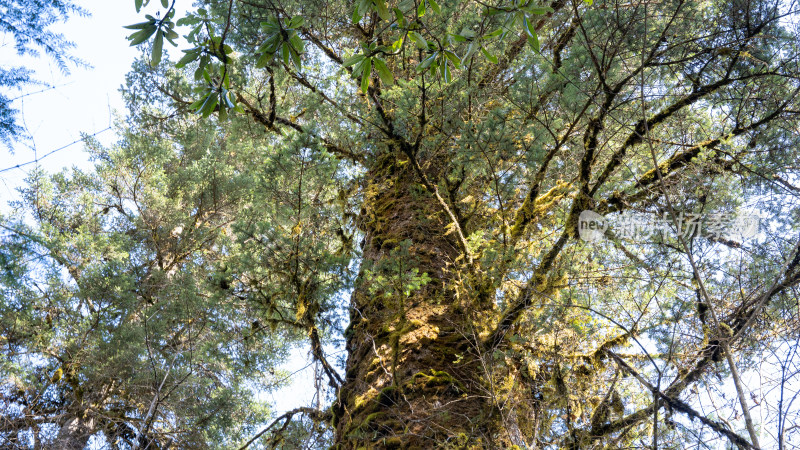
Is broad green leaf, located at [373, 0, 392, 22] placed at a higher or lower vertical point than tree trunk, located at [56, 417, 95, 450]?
lower

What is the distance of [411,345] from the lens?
330cm

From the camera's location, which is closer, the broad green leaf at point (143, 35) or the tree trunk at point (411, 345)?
the broad green leaf at point (143, 35)

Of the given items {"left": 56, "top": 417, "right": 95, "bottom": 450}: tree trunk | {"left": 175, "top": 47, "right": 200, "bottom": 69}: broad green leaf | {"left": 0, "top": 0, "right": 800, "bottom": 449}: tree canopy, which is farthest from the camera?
{"left": 56, "top": 417, "right": 95, "bottom": 450}: tree trunk

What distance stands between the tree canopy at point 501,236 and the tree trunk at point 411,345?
0.06 feet

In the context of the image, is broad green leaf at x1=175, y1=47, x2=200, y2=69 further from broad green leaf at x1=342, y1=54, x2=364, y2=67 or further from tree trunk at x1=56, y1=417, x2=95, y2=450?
tree trunk at x1=56, y1=417, x2=95, y2=450

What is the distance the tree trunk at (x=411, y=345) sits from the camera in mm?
2852

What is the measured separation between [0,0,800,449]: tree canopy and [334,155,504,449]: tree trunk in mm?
17

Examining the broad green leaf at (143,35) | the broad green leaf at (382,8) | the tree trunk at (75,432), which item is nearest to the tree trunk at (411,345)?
the broad green leaf at (382,8)

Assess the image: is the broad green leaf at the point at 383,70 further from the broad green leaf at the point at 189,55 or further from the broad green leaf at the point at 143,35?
the broad green leaf at the point at 143,35

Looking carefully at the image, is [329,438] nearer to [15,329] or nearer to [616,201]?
[616,201]

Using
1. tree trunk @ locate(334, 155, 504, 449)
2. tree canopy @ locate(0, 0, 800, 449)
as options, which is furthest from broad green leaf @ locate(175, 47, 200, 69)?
tree trunk @ locate(334, 155, 504, 449)

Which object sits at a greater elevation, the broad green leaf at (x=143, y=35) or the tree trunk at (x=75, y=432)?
the tree trunk at (x=75, y=432)

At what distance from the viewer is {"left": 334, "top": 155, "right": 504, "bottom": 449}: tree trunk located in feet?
9.36

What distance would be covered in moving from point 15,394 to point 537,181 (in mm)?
6076
